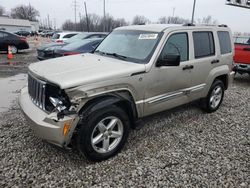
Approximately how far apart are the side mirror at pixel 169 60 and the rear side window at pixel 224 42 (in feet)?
6.63

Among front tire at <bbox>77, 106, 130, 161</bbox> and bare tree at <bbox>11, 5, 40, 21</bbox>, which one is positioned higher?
bare tree at <bbox>11, 5, 40, 21</bbox>

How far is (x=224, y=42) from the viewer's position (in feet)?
16.6

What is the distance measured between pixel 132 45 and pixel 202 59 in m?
1.51

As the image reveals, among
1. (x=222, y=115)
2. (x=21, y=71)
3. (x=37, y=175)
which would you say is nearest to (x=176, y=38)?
(x=222, y=115)

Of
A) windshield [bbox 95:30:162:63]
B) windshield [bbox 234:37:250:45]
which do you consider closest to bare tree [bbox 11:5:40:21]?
windshield [bbox 234:37:250:45]

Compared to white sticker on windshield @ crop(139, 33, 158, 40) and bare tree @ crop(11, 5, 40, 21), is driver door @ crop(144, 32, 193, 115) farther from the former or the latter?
bare tree @ crop(11, 5, 40, 21)

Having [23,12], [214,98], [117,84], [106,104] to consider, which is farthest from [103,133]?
[23,12]

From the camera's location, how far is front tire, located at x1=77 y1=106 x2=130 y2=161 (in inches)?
114

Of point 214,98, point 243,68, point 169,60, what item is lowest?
point 214,98

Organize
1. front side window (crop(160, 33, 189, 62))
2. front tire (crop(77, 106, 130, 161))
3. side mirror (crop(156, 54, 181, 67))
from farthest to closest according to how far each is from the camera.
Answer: front side window (crop(160, 33, 189, 62)), side mirror (crop(156, 54, 181, 67)), front tire (crop(77, 106, 130, 161))

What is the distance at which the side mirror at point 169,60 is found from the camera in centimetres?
343

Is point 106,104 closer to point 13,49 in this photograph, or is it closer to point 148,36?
point 148,36

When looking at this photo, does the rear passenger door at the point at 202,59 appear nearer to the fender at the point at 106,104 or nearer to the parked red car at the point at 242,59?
the fender at the point at 106,104

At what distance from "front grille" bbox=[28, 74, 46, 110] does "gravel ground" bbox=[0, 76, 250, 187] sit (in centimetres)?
83
